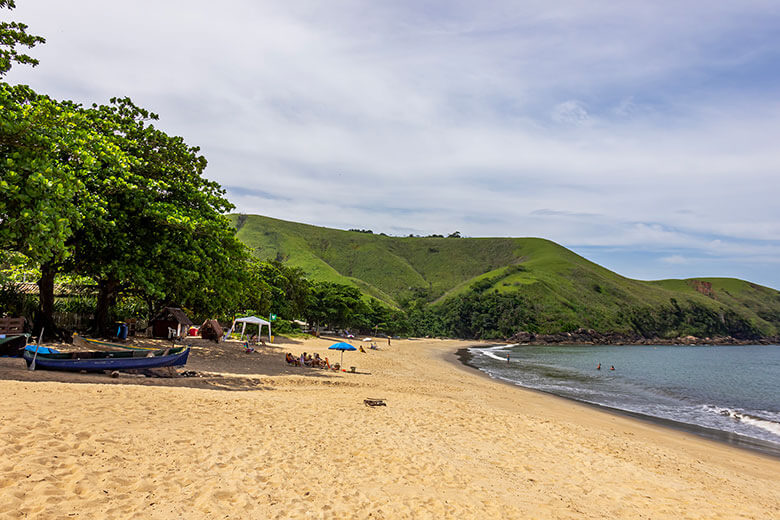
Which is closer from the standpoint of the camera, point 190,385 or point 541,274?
point 190,385

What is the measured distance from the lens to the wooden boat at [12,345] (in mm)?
15500

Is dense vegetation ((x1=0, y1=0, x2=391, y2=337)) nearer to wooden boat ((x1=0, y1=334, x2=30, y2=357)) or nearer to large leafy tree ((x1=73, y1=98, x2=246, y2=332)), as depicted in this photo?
large leafy tree ((x1=73, y1=98, x2=246, y2=332))

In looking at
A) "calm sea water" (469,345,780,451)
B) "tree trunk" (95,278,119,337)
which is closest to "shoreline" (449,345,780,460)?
"calm sea water" (469,345,780,451)

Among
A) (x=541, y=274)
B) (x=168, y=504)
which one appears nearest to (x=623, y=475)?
(x=168, y=504)

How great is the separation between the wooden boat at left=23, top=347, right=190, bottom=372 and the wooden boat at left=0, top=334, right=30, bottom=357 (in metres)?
2.52

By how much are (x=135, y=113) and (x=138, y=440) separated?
2049cm

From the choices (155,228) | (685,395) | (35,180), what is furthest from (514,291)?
(35,180)

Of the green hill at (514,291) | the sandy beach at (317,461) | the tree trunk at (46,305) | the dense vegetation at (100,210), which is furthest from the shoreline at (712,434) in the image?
the green hill at (514,291)

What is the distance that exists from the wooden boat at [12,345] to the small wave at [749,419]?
32.1 metres

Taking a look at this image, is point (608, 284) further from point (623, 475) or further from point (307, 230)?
point (623, 475)

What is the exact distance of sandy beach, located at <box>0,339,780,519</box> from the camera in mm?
6352

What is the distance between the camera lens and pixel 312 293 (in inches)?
2505

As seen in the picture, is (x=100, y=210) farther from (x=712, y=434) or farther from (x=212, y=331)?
(x=712, y=434)

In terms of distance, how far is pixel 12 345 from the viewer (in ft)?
51.5
